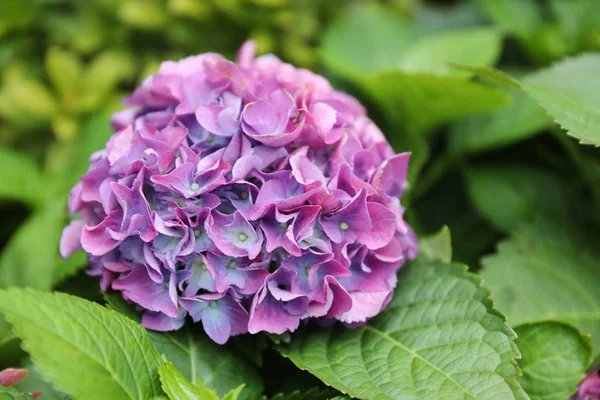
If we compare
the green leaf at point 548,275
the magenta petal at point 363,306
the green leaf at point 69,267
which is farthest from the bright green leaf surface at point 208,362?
the green leaf at point 548,275

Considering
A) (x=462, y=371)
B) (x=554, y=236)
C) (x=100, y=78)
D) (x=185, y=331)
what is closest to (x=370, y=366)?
(x=462, y=371)

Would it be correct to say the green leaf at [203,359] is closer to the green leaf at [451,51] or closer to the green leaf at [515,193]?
the green leaf at [515,193]

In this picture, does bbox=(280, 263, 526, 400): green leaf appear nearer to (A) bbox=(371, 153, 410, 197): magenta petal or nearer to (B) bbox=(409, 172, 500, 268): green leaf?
(A) bbox=(371, 153, 410, 197): magenta petal

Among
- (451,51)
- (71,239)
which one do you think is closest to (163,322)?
(71,239)

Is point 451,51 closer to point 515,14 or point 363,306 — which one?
point 515,14

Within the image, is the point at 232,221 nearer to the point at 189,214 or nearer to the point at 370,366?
the point at 189,214

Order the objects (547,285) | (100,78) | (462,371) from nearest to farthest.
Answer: (462,371)
(547,285)
(100,78)
